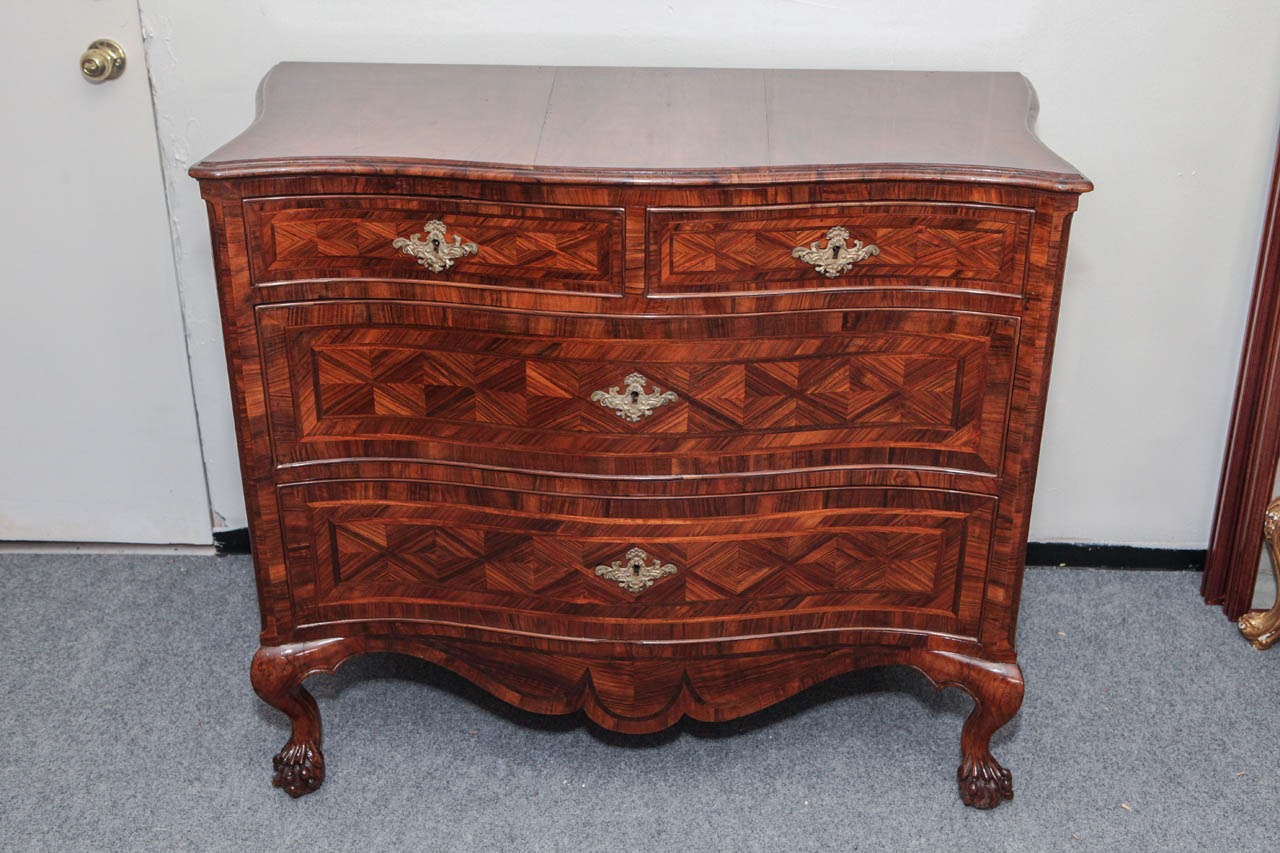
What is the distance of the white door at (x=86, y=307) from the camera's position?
2117 mm

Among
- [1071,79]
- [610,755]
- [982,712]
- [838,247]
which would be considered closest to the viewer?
[838,247]

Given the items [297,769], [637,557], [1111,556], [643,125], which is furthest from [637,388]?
[1111,556]

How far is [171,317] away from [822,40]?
4.15 ft

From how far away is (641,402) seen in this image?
1612 millimetres

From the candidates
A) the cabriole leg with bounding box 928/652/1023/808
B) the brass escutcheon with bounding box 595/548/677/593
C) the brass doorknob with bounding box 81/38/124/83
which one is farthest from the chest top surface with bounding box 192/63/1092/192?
the cabriole leg with bounding box 928/652/1023/808

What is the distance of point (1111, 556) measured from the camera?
2.43 metres

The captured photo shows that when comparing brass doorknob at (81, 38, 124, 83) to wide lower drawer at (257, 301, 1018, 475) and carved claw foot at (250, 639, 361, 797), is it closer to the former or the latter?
wide lower drawer at (257, 301, 1018, 475)

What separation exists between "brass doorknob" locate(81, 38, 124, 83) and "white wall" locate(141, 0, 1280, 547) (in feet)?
0.20

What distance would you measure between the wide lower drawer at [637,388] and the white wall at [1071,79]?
67 cm

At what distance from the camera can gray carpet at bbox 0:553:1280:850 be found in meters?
1.82

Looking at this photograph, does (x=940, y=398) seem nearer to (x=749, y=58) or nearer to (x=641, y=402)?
(x=641, y=402)

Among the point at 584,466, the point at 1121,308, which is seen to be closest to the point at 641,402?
the point at 584,466

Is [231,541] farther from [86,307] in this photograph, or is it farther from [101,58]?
[101,58]

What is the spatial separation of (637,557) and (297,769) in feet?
2.11
